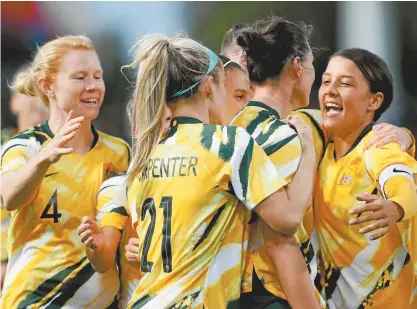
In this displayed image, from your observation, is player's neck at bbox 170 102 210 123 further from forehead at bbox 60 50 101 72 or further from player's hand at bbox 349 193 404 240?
forehead at bbox 60 50 101 72

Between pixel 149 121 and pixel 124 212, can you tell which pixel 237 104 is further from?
pixel 149 121

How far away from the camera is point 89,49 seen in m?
4.05

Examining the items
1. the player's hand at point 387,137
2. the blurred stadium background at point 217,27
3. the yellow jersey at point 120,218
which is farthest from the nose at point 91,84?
the blurred stadium background at point 217,27

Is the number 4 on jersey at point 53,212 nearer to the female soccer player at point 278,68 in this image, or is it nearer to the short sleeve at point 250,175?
the female soccer player at point 278,68

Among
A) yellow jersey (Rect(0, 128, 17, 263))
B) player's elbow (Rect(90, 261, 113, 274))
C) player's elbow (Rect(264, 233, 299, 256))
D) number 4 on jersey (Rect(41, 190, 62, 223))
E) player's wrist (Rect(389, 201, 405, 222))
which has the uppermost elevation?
player's elbow (Rect(264, 233, 299, 256))

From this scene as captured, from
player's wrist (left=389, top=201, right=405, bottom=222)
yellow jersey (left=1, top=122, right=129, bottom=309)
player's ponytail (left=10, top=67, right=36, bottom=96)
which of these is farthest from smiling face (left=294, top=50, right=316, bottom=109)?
player's ponytail (left=10, top=67, right=36, bottom=96)

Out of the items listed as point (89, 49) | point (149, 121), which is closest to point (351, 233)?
point (149, 121)

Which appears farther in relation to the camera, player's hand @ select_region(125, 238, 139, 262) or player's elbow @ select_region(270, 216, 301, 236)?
player's hand @ select_region(125, 238, 139, 262)

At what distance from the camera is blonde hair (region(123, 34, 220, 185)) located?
2953 mm

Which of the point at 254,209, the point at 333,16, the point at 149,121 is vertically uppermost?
the point at 149,121

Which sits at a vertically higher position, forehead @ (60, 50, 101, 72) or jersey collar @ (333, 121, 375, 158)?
forehead @ (60, 50, 101, 72)

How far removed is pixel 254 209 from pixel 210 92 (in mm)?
480

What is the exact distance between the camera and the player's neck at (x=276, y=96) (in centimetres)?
327

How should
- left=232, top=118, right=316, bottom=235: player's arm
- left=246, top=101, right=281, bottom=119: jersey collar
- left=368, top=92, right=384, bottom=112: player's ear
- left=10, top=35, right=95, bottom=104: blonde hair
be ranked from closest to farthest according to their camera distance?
left=232, top=118, right=316, bottom=235: player's arm < left=246, top=101, right=281, bottom=119: jersey collar < left=368, top=92, right=384, bottom=112: player's ear < left=10, top=35, right=95, bottom=104: blonde hair
